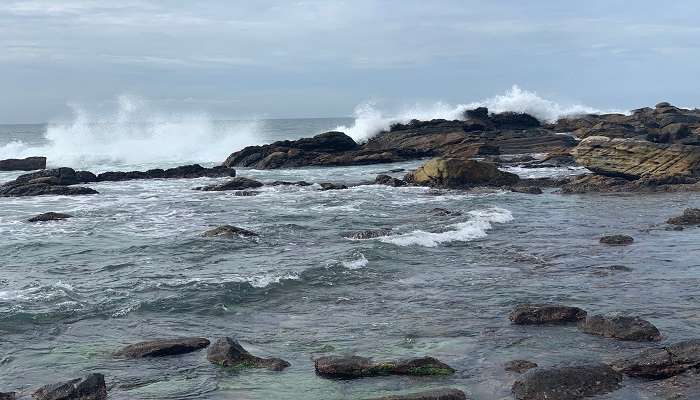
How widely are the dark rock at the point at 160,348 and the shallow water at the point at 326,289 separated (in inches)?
7.9

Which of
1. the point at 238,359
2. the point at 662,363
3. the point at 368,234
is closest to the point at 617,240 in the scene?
the point at 368,234

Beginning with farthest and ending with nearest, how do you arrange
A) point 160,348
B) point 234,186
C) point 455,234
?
point 234,186, point 455,234, point 160,348

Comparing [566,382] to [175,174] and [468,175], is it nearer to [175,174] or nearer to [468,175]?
[468,175]

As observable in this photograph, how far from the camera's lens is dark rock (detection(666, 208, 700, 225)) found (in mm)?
21969

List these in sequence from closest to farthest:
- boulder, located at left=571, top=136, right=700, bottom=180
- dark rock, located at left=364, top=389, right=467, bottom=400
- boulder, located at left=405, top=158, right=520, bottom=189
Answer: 1. dark rock, located at left=364, top=389, right=467, bottom=400
2. boulder, located at left=571, top=136, right=700, bottom=180
3. boulder, located at left=405, top=158, right=520, bottom=189

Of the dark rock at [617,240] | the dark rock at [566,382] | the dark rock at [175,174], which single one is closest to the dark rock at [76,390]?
the dark rock at [566,382]

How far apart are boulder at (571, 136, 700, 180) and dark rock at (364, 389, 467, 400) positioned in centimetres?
2516

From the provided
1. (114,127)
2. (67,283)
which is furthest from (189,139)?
(67,283)

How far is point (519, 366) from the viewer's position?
32.4 ft

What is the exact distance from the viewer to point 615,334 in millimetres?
11148

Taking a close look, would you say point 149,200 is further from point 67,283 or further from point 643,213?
point 643,213

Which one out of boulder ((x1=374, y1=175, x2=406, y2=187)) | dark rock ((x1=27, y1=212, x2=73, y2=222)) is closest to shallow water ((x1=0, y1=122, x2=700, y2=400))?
dark rock ((x1=27, y1=212, x2=73, y2=222))

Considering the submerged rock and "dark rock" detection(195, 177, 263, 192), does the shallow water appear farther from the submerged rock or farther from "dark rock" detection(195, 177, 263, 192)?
"dark rock" detection(195, 177, 263, 192)

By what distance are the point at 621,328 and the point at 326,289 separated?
249 inches
